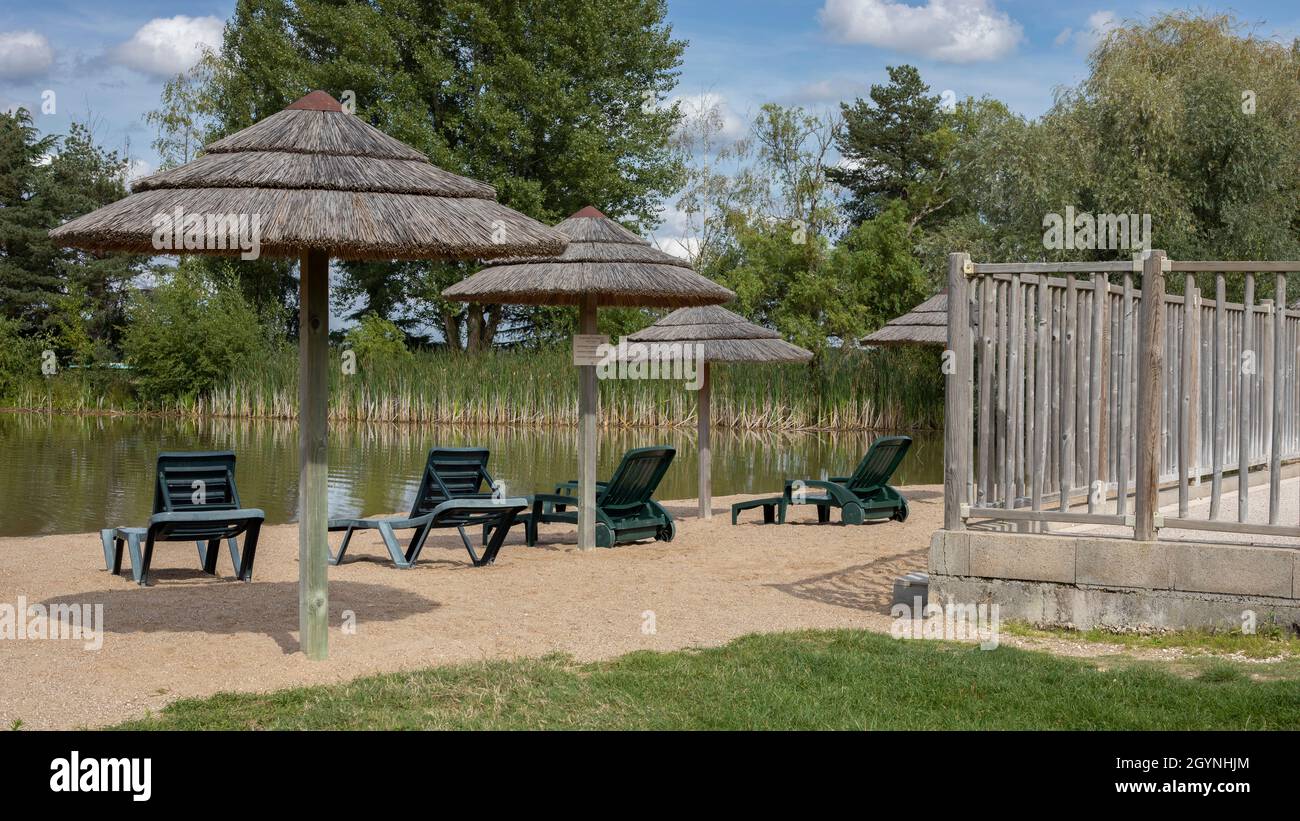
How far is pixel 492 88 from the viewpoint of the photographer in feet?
136

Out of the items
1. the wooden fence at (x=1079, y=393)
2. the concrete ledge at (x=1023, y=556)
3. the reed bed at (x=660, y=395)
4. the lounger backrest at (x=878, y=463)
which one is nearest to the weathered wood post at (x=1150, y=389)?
the wooden fence at (x=1079, y=393)

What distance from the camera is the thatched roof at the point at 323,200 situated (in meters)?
6.83

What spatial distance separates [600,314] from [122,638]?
110 ft

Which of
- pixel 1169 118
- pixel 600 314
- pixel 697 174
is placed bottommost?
pixel 600 314

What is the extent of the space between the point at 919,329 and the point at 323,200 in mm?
11695

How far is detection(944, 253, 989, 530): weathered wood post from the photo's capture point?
326 inches

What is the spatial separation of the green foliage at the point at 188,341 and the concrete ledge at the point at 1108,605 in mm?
33385

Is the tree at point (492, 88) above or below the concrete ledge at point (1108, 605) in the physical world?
above

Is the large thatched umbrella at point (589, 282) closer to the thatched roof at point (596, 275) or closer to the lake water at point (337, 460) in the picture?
the thatched roof at point (596, 275)
